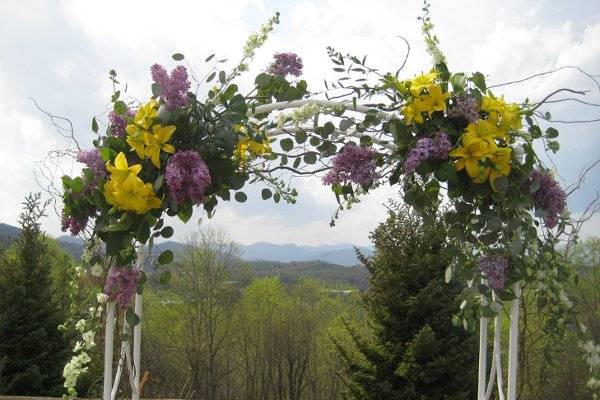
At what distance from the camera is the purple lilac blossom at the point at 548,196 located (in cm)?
167

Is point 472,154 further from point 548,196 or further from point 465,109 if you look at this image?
point 548,196

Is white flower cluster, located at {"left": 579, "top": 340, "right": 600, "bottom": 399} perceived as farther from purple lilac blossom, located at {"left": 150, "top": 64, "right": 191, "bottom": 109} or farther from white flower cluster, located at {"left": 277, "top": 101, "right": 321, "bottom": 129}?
purple lilac blossom, located at {"left": 150, "top": 64, "right": 191, "bottom": 109}

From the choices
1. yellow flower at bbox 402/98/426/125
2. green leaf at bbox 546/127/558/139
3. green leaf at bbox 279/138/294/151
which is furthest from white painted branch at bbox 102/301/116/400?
green leaf at bbox 546/127/558/139

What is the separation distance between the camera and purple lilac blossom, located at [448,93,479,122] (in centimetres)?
161

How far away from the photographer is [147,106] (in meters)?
1.61

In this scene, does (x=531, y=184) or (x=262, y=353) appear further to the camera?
(x=262, y=353)

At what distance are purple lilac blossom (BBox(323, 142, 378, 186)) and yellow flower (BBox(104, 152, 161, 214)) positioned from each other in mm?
560

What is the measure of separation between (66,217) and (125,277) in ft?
0.81

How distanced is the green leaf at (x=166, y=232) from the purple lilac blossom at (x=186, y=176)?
0.17 m

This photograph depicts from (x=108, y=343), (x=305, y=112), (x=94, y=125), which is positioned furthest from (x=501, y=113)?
(x=108, y=343)

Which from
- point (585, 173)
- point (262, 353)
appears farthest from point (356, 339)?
point (262, 353)

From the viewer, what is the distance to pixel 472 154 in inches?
62.7

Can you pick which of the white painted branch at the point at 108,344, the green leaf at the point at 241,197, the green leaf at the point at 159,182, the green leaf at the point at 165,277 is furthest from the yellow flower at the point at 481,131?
the white painted branch at the point at 108,344

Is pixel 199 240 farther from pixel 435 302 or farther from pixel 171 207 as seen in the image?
pixel 171 207
